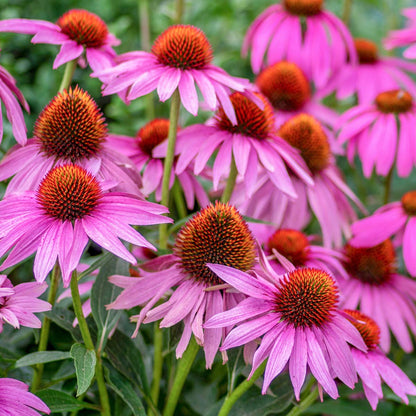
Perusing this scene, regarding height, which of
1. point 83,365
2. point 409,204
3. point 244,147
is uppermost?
point 244,147

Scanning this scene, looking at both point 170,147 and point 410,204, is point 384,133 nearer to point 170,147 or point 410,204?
point 410,204

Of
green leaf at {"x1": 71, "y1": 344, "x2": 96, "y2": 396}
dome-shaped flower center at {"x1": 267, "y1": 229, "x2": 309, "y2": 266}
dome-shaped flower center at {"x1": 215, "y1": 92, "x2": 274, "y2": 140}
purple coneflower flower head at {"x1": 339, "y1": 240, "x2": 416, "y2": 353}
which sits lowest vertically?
purple coneflower flower head at {"x1": 339, "y1": 240, "x2": 416, "y2": 353}

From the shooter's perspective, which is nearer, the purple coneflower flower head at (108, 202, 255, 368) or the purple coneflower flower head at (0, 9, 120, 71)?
the purple coneflower flower head at (108, 202, 255, 368)

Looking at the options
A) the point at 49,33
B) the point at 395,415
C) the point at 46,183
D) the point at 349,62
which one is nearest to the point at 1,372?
the point at 46,183

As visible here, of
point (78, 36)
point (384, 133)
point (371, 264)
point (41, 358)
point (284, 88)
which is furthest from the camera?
point (284, 88)

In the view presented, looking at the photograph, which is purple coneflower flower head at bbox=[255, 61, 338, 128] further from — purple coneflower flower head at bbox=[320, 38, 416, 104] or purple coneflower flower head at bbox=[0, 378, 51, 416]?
purple coneflower flower head at bbox=[0, 378, 51, 416]

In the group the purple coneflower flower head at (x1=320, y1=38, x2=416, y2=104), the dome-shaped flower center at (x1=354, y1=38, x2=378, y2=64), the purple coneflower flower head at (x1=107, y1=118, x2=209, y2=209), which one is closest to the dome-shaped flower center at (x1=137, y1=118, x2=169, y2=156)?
the purple coneflower flower head at (x1=107, y1=118, x2=209, y2=209)

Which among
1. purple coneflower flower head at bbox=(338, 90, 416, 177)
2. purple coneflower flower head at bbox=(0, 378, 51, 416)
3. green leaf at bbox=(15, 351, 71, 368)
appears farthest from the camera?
purple coneflower flower head at bbox=(338, 90, 416, 177)

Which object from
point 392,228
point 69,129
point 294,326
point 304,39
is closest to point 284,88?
point 304,39
